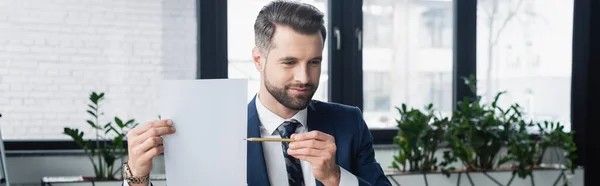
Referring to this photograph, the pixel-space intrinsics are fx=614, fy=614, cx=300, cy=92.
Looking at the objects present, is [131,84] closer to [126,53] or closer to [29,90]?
[126,53]

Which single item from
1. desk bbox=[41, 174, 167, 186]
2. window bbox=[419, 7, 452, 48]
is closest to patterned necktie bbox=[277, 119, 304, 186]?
desk bbox=[41, 174, 167, 186]

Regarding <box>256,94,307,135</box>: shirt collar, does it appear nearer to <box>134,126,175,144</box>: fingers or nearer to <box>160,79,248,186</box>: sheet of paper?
<box>160,79,248,186</box>: sheet of paper

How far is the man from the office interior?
1308mm

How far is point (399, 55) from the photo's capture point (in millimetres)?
3439

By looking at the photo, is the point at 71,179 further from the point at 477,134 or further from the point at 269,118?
the point at 477,134

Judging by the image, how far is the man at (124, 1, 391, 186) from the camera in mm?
1403

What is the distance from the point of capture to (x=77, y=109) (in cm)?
301

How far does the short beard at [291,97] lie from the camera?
1.50m

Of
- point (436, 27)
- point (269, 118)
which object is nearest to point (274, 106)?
point (269, 118)

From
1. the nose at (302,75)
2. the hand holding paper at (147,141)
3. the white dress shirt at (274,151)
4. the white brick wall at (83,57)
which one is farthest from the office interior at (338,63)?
the nose at (302,75)

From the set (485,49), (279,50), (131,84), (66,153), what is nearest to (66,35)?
(131,84)

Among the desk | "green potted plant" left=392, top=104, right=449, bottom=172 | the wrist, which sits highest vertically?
the wrist

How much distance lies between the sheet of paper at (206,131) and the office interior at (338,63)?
56.7 inches

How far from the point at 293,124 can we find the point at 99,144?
5.61 feet
